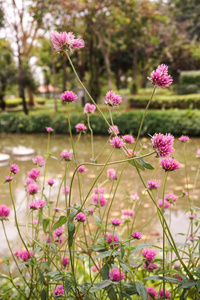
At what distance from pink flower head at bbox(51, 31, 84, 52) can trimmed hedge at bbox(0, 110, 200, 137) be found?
18.5ft

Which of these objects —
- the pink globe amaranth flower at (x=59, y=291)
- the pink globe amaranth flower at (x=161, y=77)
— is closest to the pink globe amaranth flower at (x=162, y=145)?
the pink globe amaranth flower at (x=161, y=77)

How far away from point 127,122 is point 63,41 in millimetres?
6528

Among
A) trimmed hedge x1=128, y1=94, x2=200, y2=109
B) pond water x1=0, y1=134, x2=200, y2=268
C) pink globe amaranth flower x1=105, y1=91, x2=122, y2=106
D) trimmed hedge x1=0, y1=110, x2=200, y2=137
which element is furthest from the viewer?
trimmed hedge x1=128, y1=94, x2=200, y2=109

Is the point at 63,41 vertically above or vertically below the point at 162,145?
above

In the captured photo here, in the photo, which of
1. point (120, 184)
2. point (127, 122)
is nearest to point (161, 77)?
point (120, 184)

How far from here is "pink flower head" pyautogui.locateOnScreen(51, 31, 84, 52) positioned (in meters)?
0.92

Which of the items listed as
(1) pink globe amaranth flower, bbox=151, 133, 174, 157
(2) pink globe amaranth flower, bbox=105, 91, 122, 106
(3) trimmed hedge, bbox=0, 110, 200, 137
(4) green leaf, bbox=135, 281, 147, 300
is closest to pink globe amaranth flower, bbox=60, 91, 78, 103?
(2) pink globe amaranth flower, bbox=105, 91, 122, 106

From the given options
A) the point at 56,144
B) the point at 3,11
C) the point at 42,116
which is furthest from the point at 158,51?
the point at 56,144

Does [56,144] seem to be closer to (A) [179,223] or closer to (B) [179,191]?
(B) [179,191]

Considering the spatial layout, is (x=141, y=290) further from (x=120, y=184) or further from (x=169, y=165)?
(x=120, y=184)

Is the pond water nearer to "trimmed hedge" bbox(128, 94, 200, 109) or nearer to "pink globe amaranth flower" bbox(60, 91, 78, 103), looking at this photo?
"pink globe amaranth flower" bbox(60, 91, 78, 103)

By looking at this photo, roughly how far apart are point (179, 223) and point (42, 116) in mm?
6236

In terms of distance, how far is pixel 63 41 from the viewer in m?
0.92

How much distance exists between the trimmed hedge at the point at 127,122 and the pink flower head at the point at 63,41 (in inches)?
222
